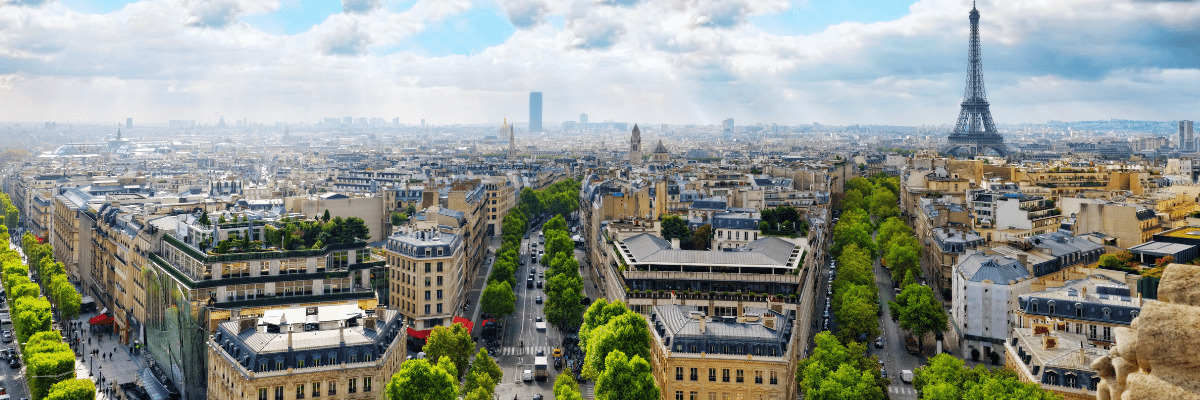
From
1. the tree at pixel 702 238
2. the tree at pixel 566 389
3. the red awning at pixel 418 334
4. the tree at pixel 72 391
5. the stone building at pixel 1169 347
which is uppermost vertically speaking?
the stone building at pixel 1169 347

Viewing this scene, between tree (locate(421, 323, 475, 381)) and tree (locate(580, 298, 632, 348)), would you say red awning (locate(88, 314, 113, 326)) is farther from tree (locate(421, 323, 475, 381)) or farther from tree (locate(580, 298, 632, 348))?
tree (locate(580, 298, 632, 348))

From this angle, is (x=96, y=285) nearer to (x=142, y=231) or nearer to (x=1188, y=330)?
(x=142, y=231)

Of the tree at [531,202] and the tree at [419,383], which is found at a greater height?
the tree at [531,202]

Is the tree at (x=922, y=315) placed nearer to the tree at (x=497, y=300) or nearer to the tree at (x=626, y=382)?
the tree at (x=626, y=382)

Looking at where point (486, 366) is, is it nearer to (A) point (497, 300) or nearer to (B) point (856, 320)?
(A) point (497, 300)

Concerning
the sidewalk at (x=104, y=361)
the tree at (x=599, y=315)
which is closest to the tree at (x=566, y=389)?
the tree at (x=599, y=315)

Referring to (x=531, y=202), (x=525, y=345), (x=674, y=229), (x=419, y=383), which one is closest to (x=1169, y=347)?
(x=419, y=383)

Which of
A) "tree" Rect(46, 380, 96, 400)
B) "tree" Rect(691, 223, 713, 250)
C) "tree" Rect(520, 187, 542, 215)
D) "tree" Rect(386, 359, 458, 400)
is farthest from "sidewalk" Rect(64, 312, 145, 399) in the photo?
"tree" Rect(520, 187, 542, 215)
